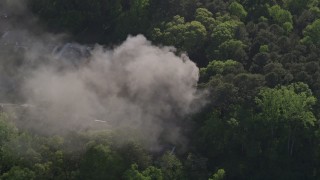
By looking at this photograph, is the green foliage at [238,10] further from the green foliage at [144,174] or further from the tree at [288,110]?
the green foliage at [144,174]

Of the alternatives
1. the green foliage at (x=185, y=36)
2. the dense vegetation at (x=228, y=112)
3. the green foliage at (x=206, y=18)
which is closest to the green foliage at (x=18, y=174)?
the dense vegetation at (x=228, y=112)

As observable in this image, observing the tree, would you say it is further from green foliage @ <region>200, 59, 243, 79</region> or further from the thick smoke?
the thick smoke

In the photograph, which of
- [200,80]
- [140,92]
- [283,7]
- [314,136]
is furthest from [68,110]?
[283,7]

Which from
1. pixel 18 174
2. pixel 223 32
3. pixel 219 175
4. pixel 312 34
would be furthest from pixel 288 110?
pixel 18 174

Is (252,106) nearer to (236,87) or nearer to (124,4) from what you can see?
(236,87)

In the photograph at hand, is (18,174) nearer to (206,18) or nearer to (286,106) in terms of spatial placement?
(286,106)

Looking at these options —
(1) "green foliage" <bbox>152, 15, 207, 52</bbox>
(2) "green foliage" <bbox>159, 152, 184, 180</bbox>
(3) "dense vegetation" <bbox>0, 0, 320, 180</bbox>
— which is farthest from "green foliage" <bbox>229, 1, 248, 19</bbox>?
(2) "green foliage" <bbox>159, 152, 184, 180</bbox>
